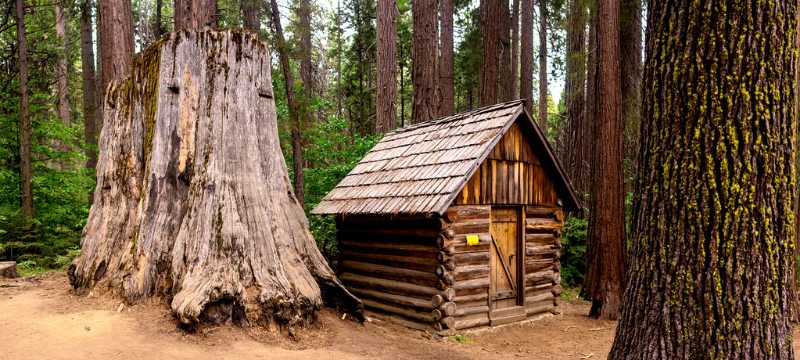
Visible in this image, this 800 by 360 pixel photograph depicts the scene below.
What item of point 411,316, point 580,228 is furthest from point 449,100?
point 411,316

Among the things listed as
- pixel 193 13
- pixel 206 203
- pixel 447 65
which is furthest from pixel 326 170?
Result: pixel 206 203

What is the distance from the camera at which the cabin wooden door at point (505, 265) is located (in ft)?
35.1

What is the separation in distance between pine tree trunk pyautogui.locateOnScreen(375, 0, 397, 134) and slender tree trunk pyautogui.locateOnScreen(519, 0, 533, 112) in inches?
262

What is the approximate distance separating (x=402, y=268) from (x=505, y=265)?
2011mm

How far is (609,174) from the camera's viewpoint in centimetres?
1168

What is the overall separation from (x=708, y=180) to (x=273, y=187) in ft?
17.3

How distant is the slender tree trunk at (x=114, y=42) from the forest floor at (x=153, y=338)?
4.66 meters

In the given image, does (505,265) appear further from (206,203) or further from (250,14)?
(250,14)

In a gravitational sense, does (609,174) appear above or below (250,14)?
below

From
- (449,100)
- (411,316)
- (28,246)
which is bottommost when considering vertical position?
(411,316)

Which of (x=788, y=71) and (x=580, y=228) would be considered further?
(x=580, y=228)

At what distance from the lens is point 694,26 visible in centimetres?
371

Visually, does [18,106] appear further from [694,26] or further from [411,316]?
[694,26]

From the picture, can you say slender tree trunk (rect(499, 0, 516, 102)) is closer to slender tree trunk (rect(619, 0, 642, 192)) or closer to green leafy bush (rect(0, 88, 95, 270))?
slender tree trunk (rect(619, 0, 642, 192))
